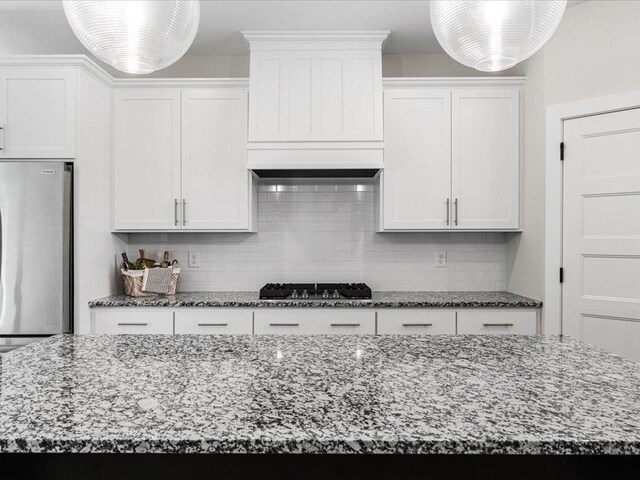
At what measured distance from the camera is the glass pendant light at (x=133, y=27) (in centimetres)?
124

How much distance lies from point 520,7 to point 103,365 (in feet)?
4.93

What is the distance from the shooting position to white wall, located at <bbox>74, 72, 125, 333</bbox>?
8.96 ft

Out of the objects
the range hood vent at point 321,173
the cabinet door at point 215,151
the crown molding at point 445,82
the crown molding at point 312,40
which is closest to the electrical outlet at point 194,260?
the cabinet door at point 215,151

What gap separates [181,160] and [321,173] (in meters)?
0.98

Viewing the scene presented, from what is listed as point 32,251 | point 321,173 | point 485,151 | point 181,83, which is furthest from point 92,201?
point 485,151

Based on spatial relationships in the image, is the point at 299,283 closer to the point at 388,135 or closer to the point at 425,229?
the point at 425,229

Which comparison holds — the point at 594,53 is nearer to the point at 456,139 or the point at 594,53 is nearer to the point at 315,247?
the point at 456,139

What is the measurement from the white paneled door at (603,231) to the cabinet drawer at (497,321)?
20cm

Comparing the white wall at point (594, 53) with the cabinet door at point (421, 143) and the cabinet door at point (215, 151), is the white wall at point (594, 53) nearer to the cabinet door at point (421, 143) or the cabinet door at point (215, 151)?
the cabinet door at point (421, 143)

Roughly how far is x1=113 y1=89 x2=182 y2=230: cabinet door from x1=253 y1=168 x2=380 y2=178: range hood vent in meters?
0.62

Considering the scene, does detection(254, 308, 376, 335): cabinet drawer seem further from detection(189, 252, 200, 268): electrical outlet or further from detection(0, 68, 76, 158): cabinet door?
detection(0, 68, 76, 158): cabinet door
